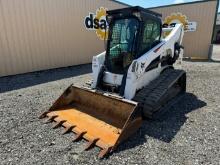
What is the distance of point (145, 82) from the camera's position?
5086 millimetres

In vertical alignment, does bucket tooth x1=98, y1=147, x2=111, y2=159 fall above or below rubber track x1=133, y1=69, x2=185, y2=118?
below

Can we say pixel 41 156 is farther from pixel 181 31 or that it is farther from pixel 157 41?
pixel 181 31

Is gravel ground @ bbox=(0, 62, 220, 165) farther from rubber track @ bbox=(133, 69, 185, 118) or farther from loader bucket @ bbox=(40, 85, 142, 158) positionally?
rubber track @ bbox=(133, 69, 185, 118)

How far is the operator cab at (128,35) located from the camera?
4738 mm

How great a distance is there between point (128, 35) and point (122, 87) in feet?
4.38

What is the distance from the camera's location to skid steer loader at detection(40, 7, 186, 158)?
396 centimetres

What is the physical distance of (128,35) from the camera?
4977 millimetres

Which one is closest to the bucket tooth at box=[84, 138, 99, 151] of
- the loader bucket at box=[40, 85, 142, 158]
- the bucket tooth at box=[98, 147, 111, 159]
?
the loader bucket at box=[40, 85, 142, 158]

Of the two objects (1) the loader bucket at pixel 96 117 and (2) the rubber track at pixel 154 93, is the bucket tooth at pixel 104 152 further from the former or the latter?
(2) the rubber track at pixel 154 93

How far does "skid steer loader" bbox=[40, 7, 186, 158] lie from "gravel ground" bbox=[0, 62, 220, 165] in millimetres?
256

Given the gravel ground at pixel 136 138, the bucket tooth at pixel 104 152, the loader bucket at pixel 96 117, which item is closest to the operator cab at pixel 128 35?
the loader bucket at pixel 96 117

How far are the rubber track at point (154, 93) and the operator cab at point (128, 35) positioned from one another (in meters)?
0.71

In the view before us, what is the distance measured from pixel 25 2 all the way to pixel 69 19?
8.34 feet

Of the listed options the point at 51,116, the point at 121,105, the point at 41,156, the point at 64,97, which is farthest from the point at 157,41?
the point at 41,156
